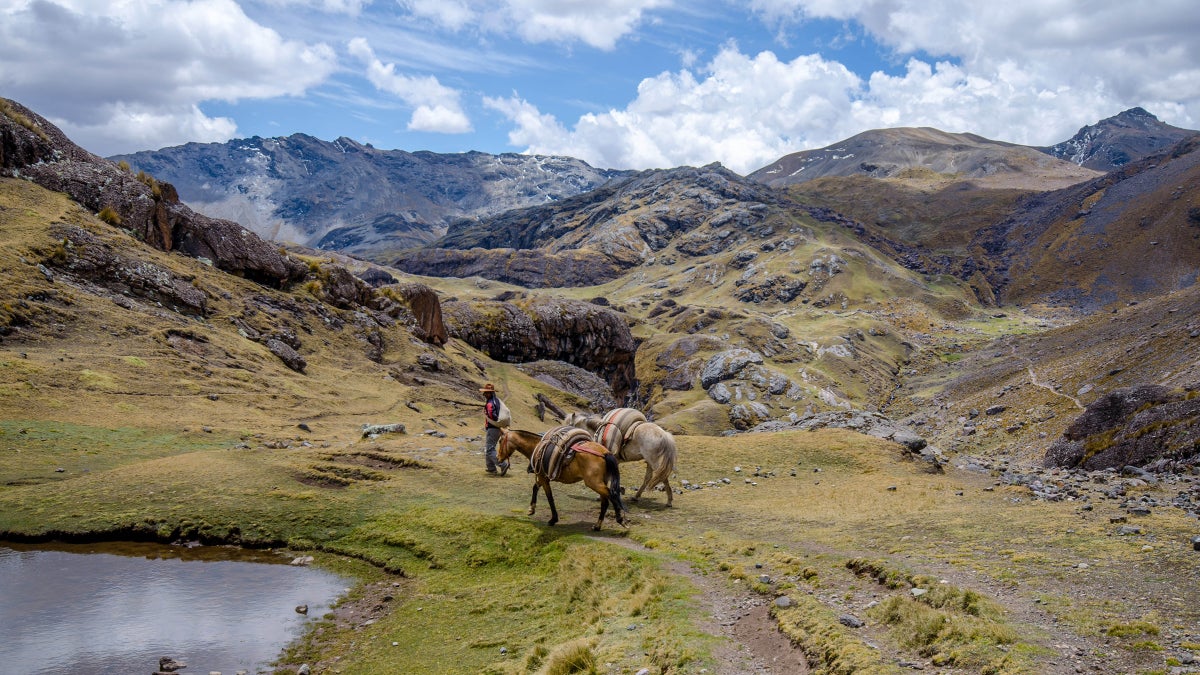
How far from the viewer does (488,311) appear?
82.6 metres

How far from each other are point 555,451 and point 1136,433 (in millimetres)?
26713

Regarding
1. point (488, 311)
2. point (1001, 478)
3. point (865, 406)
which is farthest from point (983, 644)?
point (865, 406)

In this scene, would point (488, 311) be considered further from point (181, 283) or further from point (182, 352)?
point (182, 352)

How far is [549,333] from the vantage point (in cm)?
8562

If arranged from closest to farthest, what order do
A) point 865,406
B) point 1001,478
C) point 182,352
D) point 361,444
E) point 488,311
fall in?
point 1001,478 < point 361,444 < point 182,352 < point 488,311 < point 865,406

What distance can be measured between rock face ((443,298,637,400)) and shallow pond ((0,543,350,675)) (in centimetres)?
6086

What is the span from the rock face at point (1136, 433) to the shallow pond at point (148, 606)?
31.0m

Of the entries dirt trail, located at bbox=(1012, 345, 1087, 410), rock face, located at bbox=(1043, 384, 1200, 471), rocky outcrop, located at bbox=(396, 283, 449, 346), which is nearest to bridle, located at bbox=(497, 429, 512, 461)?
rock face, located at bbox=(1043, 384, 1200, 471)

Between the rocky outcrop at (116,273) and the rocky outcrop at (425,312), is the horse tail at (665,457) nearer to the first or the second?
the rocky outcrop at (116,273)

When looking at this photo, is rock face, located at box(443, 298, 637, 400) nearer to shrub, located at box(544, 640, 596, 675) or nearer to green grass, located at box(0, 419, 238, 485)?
green grass, located at box(0, 419, 238, 485)

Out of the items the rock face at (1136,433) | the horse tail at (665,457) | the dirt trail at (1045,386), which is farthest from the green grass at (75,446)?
the dirt trail at (1045,386)

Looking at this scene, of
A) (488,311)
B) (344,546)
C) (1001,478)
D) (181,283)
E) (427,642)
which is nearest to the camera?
(427,642)

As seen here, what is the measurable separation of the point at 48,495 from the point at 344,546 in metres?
9.92

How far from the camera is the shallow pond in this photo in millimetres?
12555
